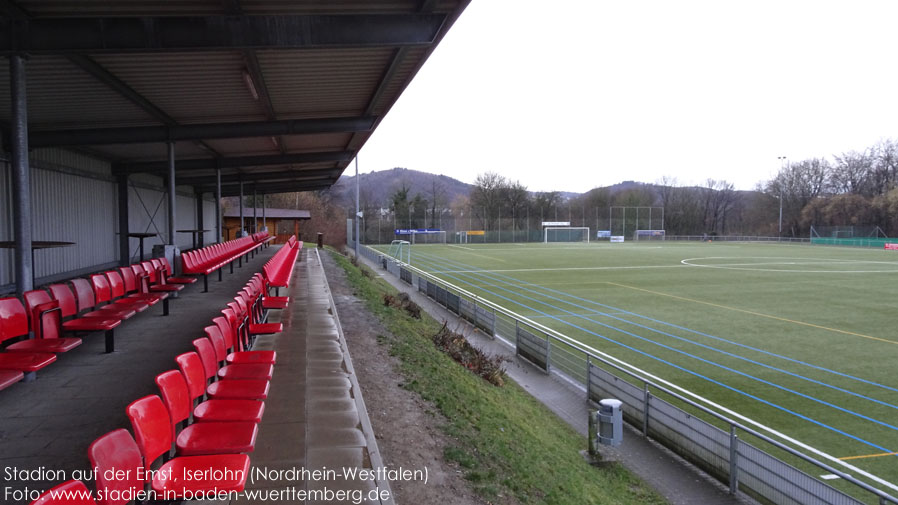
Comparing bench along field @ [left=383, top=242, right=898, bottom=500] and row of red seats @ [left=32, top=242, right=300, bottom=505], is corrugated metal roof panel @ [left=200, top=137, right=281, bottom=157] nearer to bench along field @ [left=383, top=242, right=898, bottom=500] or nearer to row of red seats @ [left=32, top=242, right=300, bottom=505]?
bench along field @ [left=383, top=242, right=898, bottom=500]

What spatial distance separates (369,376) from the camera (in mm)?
7285

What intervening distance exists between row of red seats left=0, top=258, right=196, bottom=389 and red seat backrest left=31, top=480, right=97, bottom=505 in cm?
268

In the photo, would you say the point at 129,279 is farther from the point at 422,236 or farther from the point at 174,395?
the point at 422,236

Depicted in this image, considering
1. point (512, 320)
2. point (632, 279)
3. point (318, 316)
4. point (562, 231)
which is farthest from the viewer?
point (562, 231)

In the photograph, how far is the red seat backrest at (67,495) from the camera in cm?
201

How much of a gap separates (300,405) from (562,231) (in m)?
71.3

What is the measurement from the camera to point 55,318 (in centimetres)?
591

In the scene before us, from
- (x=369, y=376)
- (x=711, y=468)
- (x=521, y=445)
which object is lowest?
(x=711, y=468)

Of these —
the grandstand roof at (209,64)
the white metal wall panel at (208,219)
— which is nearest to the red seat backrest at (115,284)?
the grandstand roof at (209,64)

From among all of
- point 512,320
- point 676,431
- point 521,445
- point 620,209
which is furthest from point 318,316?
point 620,209

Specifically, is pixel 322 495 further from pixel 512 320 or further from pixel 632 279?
pixel 632 279

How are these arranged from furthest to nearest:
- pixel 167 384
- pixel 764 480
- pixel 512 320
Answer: pixel 512 320 → pixel 764 480 → pixel 167 384

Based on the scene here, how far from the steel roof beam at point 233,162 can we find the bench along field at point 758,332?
867 centimetres

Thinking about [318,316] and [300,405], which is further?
[318,316]
